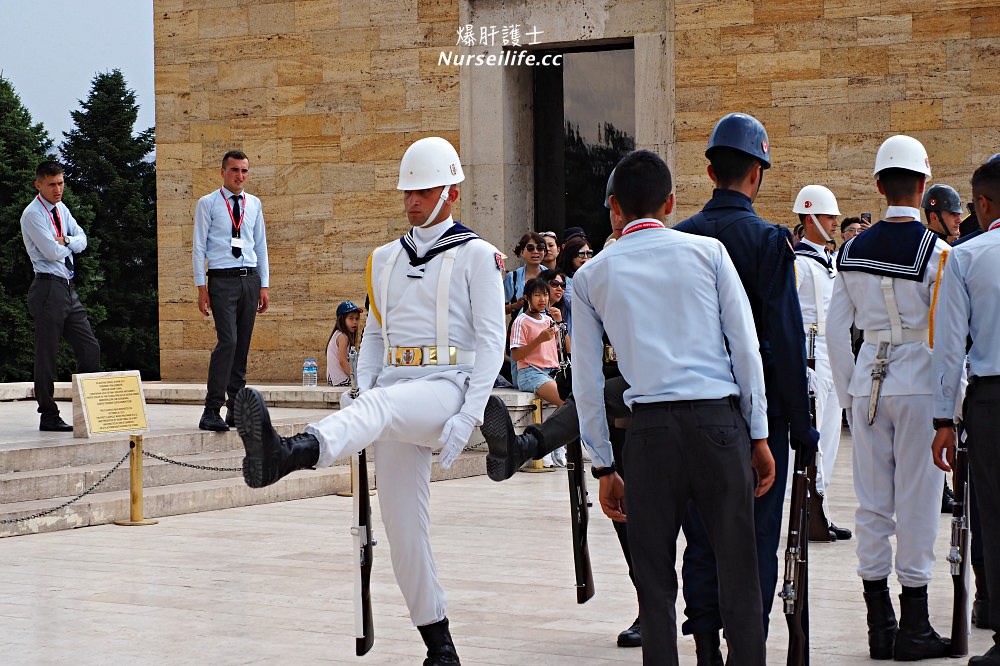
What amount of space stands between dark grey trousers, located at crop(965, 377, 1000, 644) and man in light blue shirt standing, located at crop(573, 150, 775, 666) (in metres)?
1.38

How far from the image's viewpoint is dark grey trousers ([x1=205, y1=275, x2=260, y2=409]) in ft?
38.6

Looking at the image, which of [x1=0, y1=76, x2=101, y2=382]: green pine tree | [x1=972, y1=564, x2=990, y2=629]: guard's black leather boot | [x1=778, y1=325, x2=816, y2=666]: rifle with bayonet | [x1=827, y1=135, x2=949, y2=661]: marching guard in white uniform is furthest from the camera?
[x1=0, y1=76, x2=101, y2=382]: green pine tree

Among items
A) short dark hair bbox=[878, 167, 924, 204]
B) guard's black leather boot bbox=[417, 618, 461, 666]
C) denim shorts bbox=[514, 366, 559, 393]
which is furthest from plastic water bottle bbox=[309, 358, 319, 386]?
guard's black leather boot bbox=[417, 618, 461, 666]

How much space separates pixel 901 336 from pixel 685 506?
216 centimetres

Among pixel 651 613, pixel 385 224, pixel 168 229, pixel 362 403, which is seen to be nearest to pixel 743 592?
pixel 651 613

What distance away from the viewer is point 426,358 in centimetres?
553

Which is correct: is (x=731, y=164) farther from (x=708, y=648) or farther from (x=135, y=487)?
(x=135, y=487)

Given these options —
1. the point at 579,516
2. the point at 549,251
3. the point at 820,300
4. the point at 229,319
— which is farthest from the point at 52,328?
the point at 579,516

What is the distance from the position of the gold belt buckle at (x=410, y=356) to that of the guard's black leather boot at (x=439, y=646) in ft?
3.38

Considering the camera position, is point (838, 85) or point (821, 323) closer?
point (821, 323)

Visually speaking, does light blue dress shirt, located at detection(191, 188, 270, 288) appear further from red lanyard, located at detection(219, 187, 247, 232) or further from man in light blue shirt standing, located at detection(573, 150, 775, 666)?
man in light blue shirt standing, located at detection(573, 150, 775, 666)

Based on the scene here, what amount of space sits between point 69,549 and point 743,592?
5.61 meters

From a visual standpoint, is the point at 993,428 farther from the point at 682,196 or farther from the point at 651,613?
the point at 682,196

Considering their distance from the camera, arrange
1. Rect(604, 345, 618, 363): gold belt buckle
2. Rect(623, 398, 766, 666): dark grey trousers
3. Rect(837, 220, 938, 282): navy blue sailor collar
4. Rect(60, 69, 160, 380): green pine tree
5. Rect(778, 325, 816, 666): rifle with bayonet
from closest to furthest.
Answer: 1. Rect(623, 398, 766, 666): dark grey trousers
2. Rect(778, 325, 816, 666): rifle with bayonet
3. Rect(604, 345, 618, 363): gold belt buckle
4. Rect(837, 220, 938, 282): navy blue sailor collar
5. Rect(60, 69, 160, 380): green pine tree
